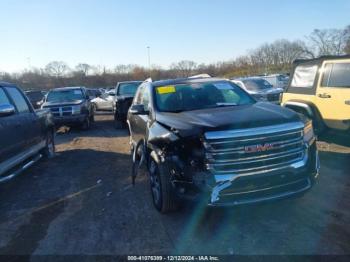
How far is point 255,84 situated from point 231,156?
13200 mm

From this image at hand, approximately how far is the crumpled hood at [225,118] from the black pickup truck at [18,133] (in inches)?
104

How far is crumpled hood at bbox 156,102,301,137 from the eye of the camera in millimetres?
4109

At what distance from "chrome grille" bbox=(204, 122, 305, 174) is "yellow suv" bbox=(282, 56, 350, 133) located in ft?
11.2

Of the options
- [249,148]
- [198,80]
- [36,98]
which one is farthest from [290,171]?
[36,98]

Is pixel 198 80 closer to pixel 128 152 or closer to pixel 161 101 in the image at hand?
pixel 161 101

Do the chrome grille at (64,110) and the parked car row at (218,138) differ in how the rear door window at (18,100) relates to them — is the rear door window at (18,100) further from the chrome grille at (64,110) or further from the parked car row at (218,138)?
the chrome grille at (64,110)

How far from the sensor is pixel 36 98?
24172mm

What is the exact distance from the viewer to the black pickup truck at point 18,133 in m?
5.85

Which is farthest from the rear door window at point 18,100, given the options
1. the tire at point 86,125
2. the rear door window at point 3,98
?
the tire at point 86,125

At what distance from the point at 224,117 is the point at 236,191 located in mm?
957

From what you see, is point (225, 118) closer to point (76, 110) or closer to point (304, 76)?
point (304, 76)

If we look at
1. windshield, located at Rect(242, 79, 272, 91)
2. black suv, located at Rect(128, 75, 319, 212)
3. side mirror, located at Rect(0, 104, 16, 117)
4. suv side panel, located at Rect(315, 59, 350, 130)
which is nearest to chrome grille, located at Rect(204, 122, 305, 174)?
black suv, located at Rect(128, 75, 319, 212)

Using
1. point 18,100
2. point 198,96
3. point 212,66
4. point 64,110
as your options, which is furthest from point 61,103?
point 212,66

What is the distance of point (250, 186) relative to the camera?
4023mm
